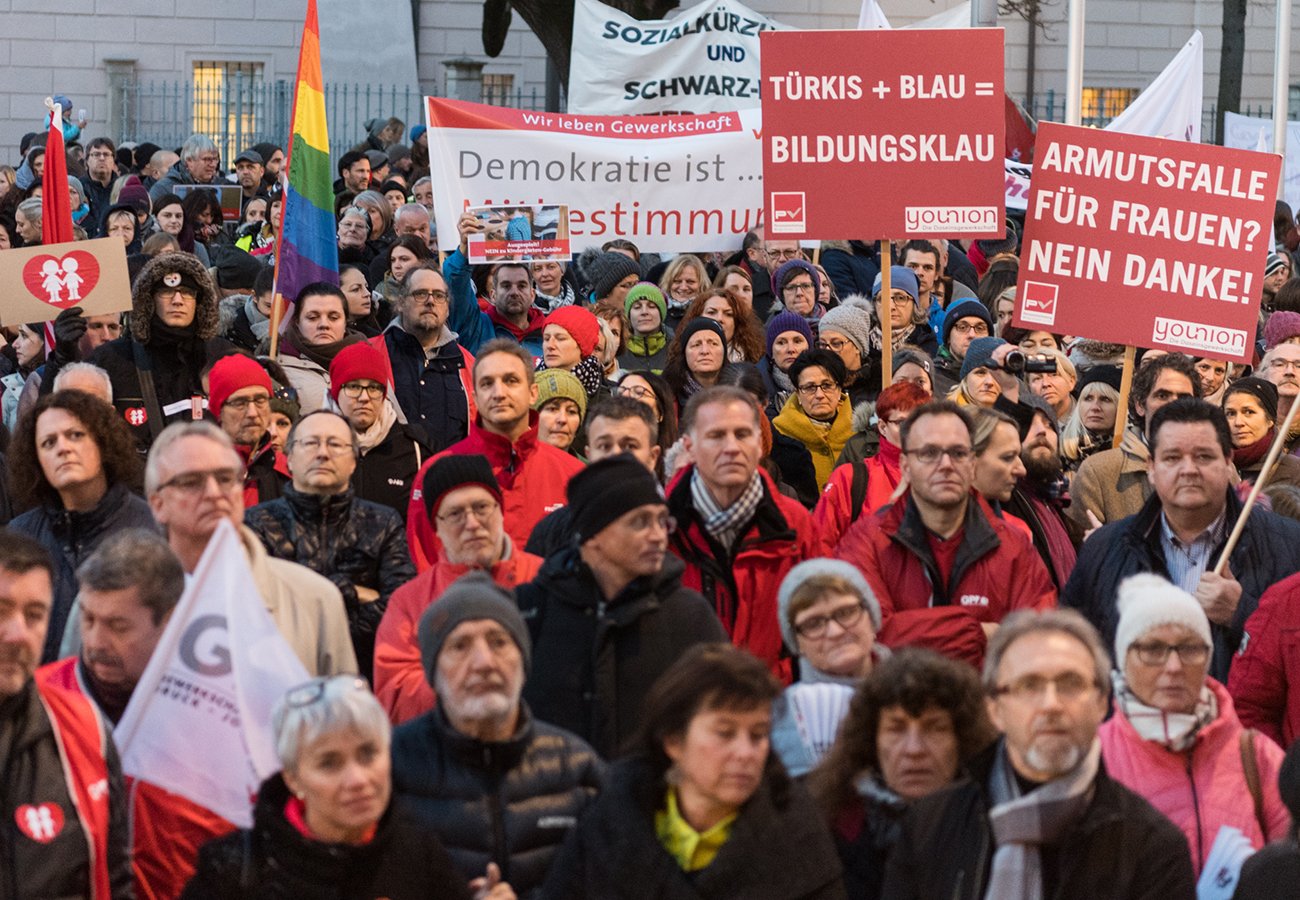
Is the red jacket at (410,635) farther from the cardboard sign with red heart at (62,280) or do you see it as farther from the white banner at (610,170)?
the white banner at (610,170)

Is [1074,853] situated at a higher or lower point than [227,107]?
lower

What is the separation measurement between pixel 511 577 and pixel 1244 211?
12.7ft

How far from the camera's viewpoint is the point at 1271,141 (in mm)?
20125

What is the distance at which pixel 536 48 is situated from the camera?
29.6m

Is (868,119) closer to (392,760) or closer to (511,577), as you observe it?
(511,577)

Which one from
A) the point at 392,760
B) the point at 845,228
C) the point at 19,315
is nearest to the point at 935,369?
the point at 845,228

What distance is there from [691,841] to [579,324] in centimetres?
523

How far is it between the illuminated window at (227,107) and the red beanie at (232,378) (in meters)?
19.0

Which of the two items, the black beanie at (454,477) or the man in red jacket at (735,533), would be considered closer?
the black beanie at (454,477)

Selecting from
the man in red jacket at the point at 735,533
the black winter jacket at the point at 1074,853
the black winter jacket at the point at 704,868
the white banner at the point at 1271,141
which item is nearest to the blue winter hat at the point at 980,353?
the man in red jacket at the point at 735,533

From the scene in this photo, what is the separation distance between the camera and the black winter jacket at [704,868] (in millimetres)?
4410

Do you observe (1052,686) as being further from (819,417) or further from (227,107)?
(227,107)

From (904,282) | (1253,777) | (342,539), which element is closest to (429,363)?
(342,539)

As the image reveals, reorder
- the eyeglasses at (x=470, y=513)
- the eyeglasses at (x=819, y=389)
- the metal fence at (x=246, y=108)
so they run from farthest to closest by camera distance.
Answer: the metal fence at (x=246, y=108) → the eyeglasses at (x=819, y=389) → the eyeglasses at (x=470, y=513)
